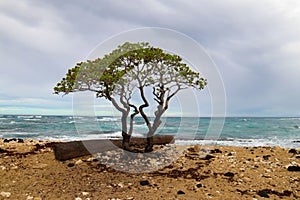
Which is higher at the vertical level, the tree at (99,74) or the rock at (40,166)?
the tree at (99,74)

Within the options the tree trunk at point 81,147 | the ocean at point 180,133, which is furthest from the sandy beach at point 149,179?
the ocean at point 180,133

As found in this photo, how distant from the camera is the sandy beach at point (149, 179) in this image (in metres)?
7.34

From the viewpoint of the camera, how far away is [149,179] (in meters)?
8.56

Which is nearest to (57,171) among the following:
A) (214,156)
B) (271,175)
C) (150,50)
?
(150,50)

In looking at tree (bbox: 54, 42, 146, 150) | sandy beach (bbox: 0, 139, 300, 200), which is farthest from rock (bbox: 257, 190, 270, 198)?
tree (bbox: 54, 42, 146, 150)

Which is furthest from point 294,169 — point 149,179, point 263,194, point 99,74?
point 99,74

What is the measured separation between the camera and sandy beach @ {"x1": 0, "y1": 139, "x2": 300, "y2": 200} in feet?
24.1

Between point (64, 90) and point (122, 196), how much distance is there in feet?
13.4

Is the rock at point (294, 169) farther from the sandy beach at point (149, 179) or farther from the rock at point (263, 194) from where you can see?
the rock at point (263, 194)

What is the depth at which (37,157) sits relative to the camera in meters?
10.5

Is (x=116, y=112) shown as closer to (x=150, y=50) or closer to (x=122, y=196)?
(x=150, y=50)

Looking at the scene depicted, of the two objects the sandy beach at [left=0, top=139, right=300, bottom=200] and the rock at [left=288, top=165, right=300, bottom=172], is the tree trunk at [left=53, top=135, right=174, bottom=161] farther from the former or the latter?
the rock at [left=288, top=165, right=300, bottom=172]

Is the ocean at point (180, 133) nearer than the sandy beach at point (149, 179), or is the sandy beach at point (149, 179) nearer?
the sandy beach at point (149, 179)

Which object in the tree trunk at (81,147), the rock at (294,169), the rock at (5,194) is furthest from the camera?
the tree trunk at (81,147)
